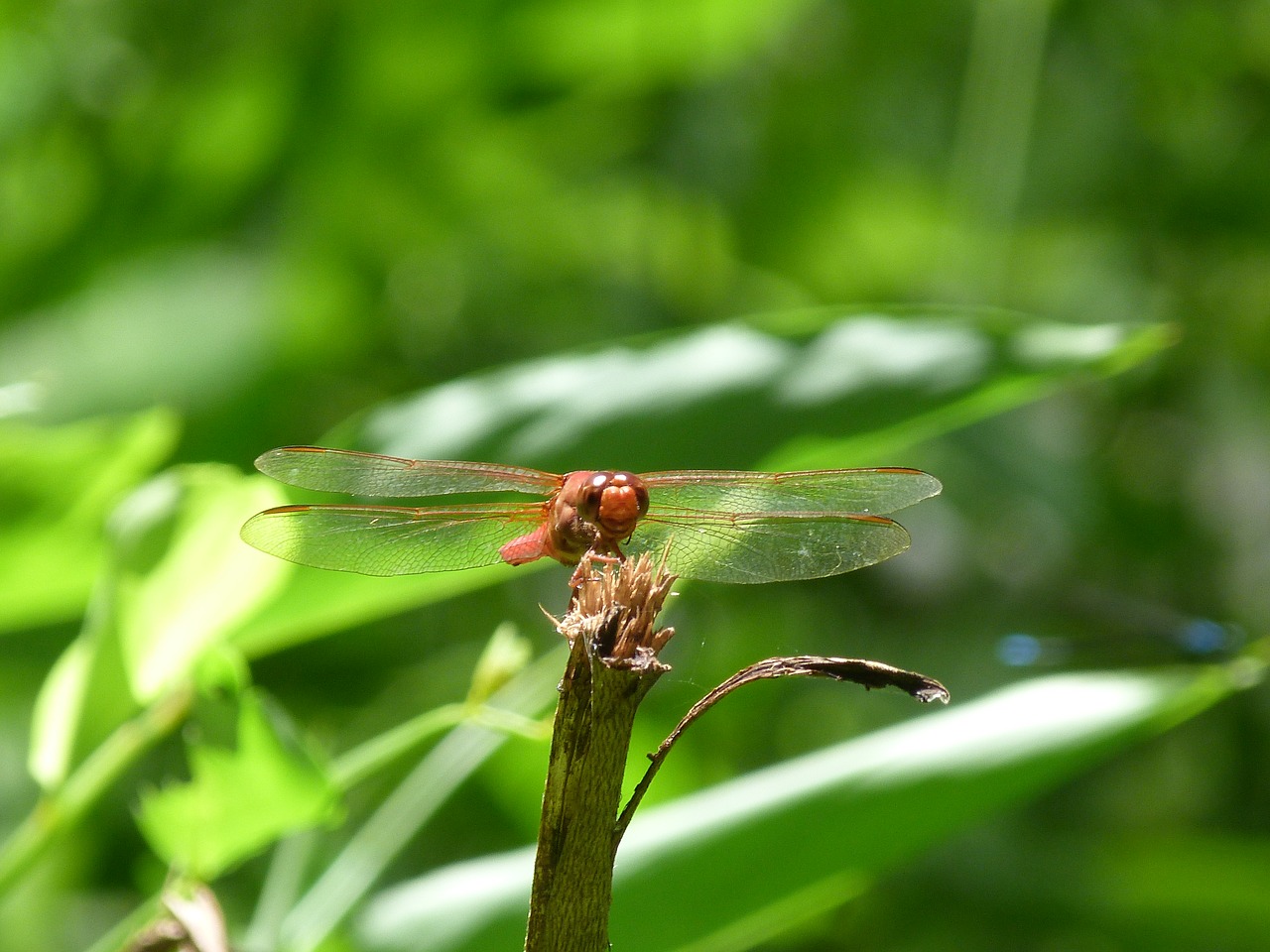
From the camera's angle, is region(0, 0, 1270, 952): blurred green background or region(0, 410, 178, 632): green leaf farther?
region(0, 0, 1270, 952): blurred green background

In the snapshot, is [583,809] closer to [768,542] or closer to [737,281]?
[768,542]

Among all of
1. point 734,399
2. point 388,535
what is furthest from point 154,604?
point 734,399

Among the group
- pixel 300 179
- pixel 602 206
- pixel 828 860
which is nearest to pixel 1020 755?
pixel 828 860

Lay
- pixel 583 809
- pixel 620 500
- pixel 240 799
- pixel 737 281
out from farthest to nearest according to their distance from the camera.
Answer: pixel 737 281 < pixel 620 500 < pixel 240 799 < pixel 583 809

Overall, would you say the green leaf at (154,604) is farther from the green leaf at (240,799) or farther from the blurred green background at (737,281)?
the blurred green background at (737,281)

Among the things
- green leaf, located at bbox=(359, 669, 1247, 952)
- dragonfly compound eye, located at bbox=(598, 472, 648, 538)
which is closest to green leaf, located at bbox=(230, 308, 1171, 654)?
dragonfly compound eye, located at bbox=(598, 472, 648, 538)

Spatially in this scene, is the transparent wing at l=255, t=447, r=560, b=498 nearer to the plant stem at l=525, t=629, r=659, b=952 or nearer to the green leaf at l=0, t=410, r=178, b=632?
the green leaf at l=0, t=410, r=178, b=632
